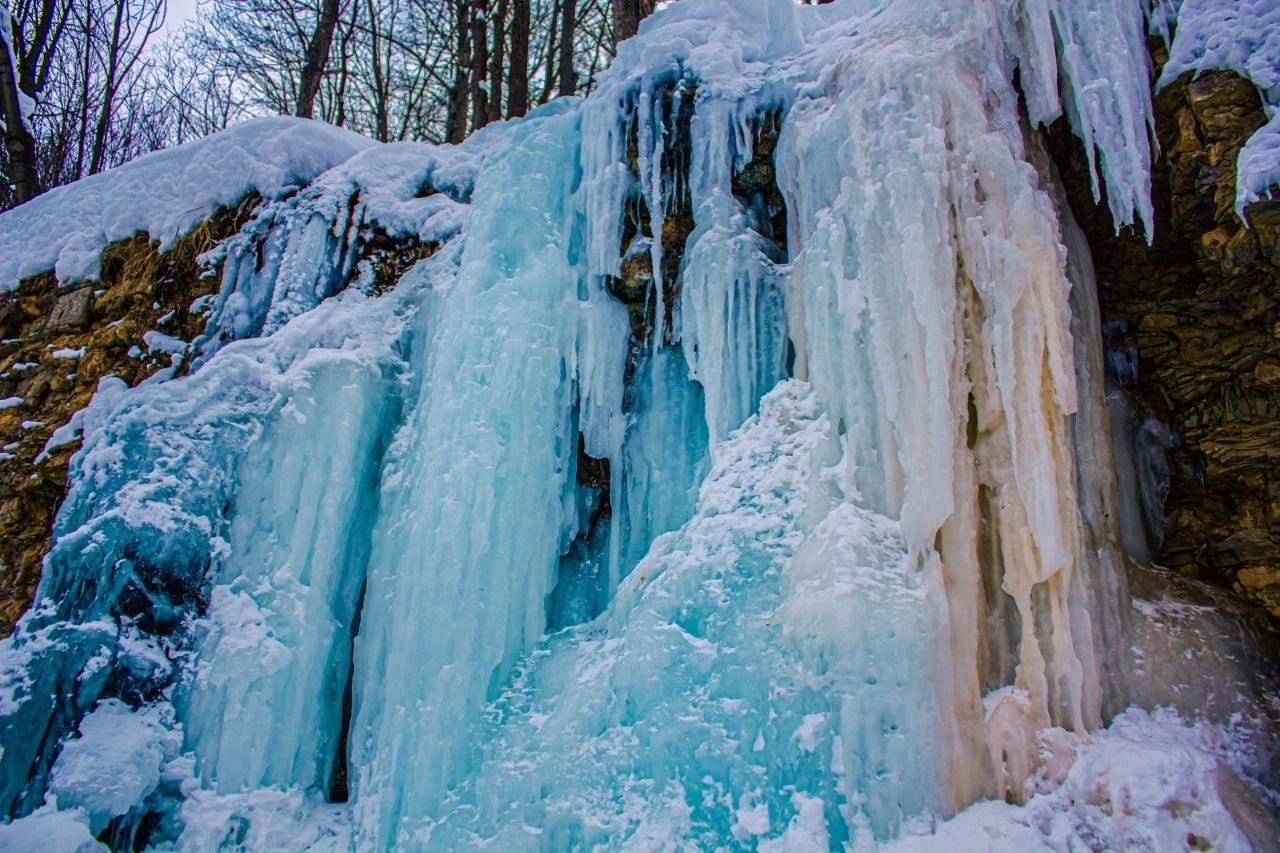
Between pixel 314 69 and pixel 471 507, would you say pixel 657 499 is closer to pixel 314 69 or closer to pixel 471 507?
pixel 471 507

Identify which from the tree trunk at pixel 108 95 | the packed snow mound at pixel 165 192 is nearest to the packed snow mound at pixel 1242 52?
the packed snow mound at pixel 165 192

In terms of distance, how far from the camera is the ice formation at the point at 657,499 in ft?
10.6

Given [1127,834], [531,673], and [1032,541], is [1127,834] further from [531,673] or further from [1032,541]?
A: [531,673]

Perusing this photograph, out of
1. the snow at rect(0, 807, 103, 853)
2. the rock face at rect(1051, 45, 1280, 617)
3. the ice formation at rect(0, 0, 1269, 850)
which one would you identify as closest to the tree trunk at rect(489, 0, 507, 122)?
the ice formation at rect(0, 0, 1269, 850)

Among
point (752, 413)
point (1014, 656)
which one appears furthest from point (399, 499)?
point (1014, 656)

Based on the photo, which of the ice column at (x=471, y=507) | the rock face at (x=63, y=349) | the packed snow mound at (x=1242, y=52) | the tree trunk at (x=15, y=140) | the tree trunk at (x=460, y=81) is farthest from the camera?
the tree trunk at (x=460, y=81)

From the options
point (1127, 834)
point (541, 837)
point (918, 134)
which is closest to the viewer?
point (1127, 834)

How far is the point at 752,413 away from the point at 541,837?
218cm

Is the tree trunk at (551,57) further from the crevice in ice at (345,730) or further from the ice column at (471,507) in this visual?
the crevice in ice at (345,730)

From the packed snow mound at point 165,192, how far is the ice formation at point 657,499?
1.02 m

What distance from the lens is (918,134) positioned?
12.4ft

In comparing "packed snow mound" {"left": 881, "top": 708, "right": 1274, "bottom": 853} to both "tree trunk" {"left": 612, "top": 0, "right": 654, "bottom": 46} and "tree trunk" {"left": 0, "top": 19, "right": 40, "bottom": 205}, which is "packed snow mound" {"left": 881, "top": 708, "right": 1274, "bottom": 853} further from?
"tree trunk" {"left": 0, "top": 19, "right": 40, "bottom": 205}

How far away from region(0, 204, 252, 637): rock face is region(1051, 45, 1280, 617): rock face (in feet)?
17.9

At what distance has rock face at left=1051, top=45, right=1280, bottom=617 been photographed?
11.9 feet
